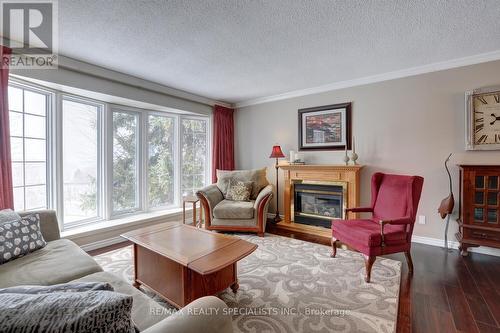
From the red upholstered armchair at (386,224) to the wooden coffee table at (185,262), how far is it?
116 cm

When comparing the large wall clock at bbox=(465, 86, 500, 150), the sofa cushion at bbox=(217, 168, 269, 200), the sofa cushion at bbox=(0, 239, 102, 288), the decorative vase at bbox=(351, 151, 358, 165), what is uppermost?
the large wall clock at bbox=(465, 86, 500, 150)

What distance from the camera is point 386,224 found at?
239 centimetres

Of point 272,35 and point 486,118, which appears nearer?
point 272,35

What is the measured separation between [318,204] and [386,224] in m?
1.51

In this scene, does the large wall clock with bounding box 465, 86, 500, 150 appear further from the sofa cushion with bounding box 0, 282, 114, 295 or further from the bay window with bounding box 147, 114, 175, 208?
the bay window with bounding box 147, 114, 175, 208

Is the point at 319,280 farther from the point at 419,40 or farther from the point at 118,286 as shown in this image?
the point at 419,40

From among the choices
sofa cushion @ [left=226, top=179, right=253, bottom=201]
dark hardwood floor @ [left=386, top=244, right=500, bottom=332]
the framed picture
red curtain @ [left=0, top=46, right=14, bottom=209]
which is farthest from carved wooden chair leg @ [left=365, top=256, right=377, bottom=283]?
red curtain @ [left=0, top=46, right=14, bottom=209]

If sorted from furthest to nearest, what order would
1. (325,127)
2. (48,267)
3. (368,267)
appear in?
(325,127)
(368,267)
(48,267)

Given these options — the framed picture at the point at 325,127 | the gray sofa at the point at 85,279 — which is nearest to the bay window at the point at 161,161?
the gray sofa at the point at 85,279

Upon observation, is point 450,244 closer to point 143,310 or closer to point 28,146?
point 143,310

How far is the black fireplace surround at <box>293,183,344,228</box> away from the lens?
12.1 feet

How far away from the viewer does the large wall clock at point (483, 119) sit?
270 cm

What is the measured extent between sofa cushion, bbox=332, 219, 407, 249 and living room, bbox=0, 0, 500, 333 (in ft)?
0.07

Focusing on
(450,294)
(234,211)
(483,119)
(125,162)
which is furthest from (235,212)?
(483,119)
